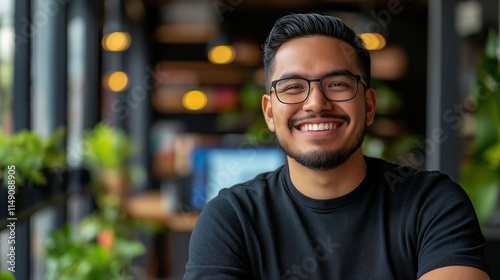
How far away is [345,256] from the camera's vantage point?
1241mm

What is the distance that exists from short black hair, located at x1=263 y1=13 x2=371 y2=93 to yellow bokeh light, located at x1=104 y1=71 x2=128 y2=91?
5478 millimetres

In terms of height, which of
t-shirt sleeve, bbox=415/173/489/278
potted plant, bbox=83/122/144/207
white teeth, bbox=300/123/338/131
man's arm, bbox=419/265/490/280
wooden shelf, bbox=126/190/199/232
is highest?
white teeth, bbox=300/123/338/131

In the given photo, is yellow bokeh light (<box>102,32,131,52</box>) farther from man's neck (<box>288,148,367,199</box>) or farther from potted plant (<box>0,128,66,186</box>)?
man's neck (<box>288,148,367,199</box>)

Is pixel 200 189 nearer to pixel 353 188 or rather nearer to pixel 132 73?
pixel 353 188

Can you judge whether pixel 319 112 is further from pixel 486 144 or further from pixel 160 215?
pixel 160 215

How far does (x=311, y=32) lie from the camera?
1273 millimetres

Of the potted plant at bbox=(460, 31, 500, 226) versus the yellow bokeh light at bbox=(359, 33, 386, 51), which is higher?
the yellow bokeh light at bbox=(359, 33, 386, 51)

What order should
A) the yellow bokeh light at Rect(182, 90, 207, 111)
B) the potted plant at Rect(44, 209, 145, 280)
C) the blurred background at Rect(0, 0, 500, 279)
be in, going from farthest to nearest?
the yellow bokeh light at Rect(182, 90, 207, 111) → the potted plant at Rect(44, 209, 145, 280) → the blurred background at Rect(0, 0, 500, 279)

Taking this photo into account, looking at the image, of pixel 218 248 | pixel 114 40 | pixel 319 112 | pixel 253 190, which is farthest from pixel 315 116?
pixel 114 40

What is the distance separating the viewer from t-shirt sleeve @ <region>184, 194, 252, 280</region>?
49.0 inches

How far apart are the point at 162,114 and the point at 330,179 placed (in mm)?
6738

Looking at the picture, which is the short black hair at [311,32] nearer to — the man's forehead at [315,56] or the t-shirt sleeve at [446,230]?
the man's forehead at [315,56]

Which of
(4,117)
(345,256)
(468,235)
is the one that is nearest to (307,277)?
(345,256)

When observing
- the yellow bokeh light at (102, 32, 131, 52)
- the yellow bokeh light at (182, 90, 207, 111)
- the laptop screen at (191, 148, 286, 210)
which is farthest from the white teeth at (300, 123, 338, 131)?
the yellow bokeh light at (182, 90, 207, 111)
